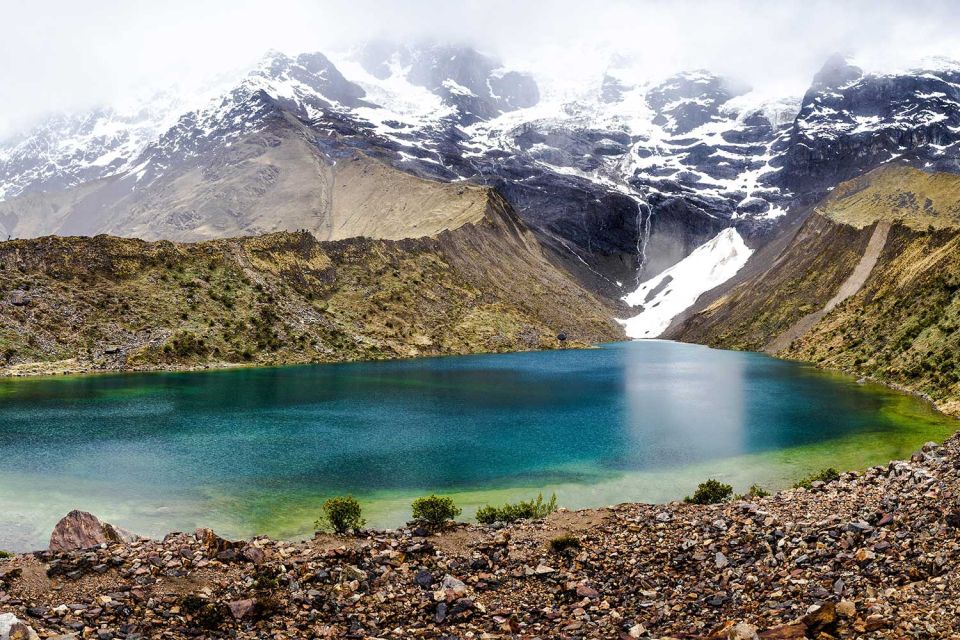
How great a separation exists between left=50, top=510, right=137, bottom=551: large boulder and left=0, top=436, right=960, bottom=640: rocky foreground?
12 cm

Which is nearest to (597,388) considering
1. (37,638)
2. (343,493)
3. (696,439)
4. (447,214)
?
(696,439)

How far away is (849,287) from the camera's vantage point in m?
106

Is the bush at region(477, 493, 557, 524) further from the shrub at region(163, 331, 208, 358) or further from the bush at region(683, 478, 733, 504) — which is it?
the shrub at region(163, 331, 208, 358)

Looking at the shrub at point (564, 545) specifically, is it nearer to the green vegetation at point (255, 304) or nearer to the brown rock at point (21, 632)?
the brown rock at point (21, 632)

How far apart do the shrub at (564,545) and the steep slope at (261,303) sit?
73.3m

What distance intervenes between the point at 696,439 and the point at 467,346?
75.0 meters

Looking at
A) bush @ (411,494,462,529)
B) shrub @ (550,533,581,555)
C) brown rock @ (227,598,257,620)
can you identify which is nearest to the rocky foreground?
brown rock @ (227,598,257,620)

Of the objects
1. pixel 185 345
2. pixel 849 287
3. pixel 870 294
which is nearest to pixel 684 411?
pixel 870 294

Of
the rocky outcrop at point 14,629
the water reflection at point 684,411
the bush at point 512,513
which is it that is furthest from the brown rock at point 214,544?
the water reflection at point 684,411

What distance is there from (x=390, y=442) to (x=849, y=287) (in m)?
95.0

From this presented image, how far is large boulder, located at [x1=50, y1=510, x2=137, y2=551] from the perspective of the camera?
55.6 feet

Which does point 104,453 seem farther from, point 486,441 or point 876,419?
point 876,419

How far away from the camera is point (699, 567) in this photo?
618 inches

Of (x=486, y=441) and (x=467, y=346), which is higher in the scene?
(x=467, y=346)
